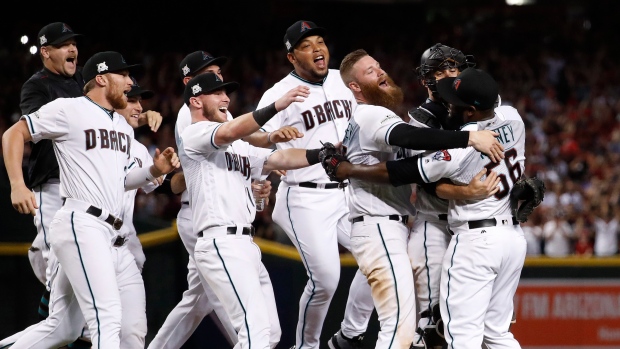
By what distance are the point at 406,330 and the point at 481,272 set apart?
1.67 feet

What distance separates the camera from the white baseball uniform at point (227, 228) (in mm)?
4770

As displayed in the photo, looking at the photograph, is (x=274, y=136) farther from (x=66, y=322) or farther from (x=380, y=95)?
(x=66, y=322)

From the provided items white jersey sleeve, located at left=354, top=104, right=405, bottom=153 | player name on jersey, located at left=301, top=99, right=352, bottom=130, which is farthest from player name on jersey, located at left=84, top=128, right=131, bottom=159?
white jersey sleeve, located at left=354, top=104, right=405, bottom=153

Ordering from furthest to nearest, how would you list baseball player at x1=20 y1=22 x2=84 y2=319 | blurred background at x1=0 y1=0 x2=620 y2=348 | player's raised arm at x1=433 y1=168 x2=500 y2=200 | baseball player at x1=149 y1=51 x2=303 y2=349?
blurred background at x1=0 y1=0 x2=620 y2=348 < baseball player at x1=149 y1=51 x2=303 y2=349 < baseball player at x1=20 y1=22 x2=84 y2=319 < player's raised arm at x1=433 y1=168 x2=500 y2=200

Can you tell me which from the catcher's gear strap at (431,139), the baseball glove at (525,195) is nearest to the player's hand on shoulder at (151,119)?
the catcher's gear strap at (431,139)

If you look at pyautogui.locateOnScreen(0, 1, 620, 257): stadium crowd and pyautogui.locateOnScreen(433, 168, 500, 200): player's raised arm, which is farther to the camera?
pyautogui.locateOnScreen(0, 1, 620, 257): stadium crowd

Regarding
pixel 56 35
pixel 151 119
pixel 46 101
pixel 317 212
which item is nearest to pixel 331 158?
pixel 317 212

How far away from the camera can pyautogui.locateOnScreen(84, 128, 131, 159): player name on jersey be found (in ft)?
16.8

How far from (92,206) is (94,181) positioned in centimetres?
14

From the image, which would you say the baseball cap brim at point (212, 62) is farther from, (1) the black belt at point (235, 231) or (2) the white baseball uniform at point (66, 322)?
(1) the black belt at point (235, 231)

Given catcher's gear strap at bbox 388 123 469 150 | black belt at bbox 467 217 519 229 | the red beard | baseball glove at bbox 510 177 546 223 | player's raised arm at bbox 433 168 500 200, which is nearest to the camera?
catcher's gear strap at bbox 388 123 469 150

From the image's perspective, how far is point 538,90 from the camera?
15359mm

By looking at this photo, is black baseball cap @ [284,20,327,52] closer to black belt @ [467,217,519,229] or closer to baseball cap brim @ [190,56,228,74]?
baseball cap brim @ [190,56,228,74]

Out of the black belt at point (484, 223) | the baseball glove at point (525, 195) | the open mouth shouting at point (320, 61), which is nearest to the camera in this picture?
the black belt at point (484, 223)
